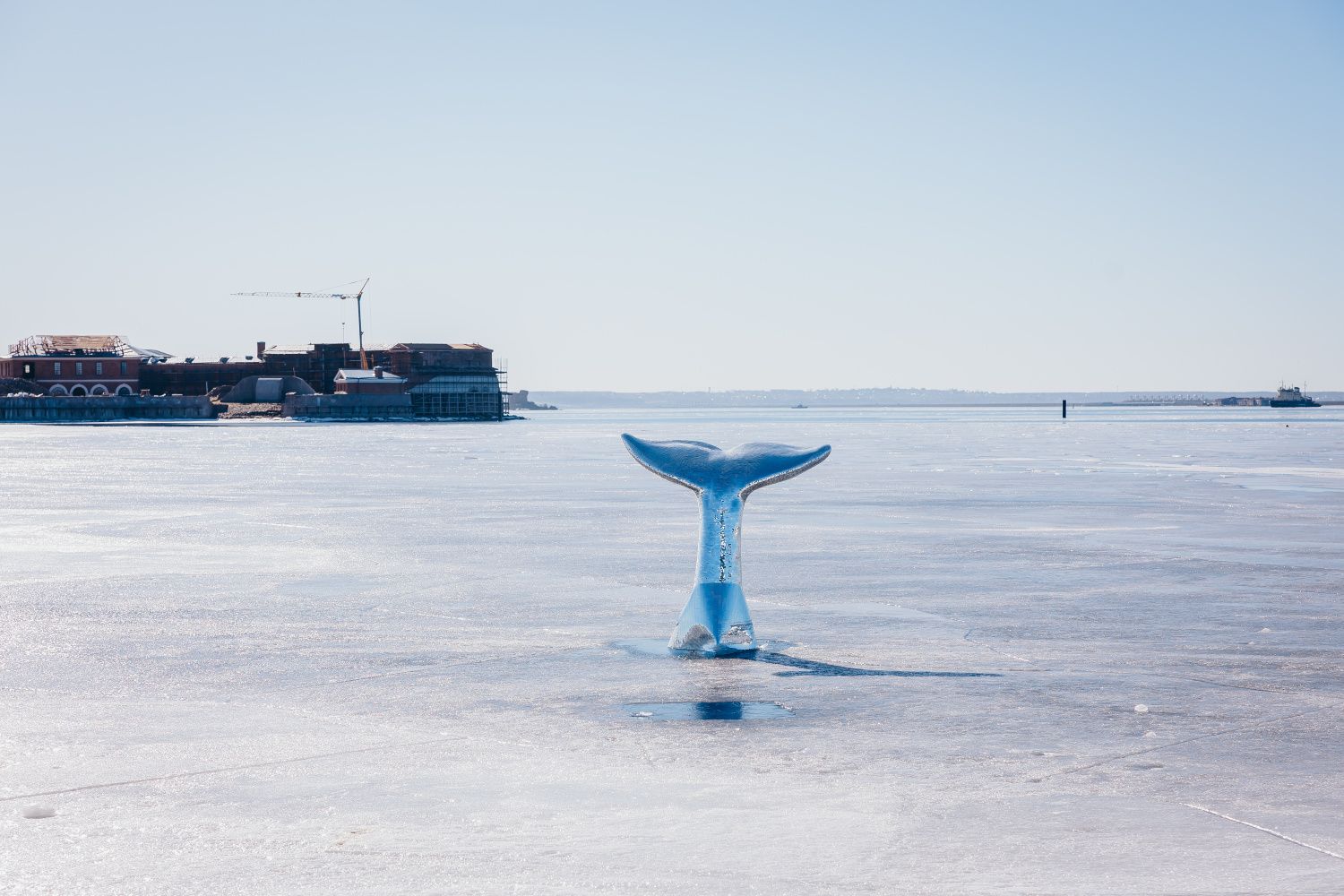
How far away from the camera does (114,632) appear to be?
38.5 ft

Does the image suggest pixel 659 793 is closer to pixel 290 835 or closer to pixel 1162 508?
pixel 290 835

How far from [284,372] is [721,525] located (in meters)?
175

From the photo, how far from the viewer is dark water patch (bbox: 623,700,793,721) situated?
848 cm

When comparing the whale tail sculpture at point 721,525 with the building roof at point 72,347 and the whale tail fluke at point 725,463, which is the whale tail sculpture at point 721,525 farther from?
the building roof at point 72,347

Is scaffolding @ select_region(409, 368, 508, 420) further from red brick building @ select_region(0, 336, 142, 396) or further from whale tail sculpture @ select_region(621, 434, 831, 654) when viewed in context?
whale tail sculpture @ select_region(621, 434, 831, 654)

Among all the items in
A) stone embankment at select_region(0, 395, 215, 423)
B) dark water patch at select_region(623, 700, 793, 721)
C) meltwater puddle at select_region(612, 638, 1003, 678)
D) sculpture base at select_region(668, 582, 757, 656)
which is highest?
stone embankment at select_region(0, 395, 215, 423)

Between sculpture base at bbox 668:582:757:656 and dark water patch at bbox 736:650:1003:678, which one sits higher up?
sculpture base at bbox 668:582:757:656

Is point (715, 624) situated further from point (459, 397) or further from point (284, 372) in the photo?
point (284, 372)

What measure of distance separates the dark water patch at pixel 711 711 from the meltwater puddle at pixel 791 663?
3.44 ft

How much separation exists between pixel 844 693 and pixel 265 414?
162 meters

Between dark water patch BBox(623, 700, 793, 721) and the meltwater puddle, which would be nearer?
dark water patch BBox(623, 700, 793, 721)

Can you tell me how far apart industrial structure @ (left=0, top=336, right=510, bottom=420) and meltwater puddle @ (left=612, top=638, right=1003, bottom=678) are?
154366 millimetres

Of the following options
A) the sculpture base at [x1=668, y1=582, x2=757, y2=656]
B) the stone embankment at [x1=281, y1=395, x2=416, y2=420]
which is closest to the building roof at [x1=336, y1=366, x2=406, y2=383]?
the stone embankment at [x1=281, y1=395, x2=416, y2=420]

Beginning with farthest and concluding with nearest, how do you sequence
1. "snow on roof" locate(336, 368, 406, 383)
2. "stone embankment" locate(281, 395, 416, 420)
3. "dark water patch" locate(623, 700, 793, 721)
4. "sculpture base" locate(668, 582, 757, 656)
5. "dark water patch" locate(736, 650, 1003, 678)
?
"snow on roof" locate(336, 368, 406, 383) < "stone embankment" locate(281, 395, 416, 420) < "sculpture base" locate(668, 582, 757, 656) < "dark water patch" locate(736, 650, 1003, 678) < "dark water patch" locate(623, 700, 793, 721)
